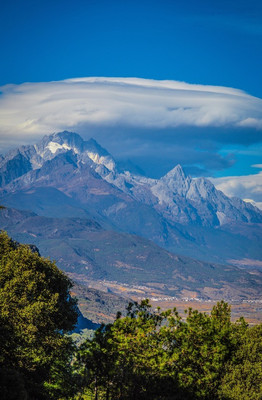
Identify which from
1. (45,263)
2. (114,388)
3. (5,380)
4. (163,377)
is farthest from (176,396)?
(45,263)

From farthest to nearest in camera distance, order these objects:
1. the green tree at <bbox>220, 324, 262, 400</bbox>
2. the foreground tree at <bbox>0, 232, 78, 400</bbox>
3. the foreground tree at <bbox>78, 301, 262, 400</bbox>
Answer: the foreground tree at <bbox>0, 232, 78, 400</bbox> < the green tree at <bbox>220, 324, 262, 400</bbox> < the foreground tree at <bbox>78, 301, 262, 400</bbox>

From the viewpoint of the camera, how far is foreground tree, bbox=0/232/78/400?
69.0 meters

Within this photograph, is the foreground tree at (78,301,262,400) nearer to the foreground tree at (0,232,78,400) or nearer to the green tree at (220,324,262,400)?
the green tree at (220,324,262,400)

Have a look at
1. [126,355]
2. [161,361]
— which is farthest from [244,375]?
[126,355]

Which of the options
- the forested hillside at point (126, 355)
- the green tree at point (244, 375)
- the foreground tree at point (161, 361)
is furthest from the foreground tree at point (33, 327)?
the green tree at point (244, 375)

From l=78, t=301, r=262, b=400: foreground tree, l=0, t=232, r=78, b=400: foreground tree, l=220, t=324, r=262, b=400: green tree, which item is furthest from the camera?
l=0, t=232, r=78, b=400: foreground tree

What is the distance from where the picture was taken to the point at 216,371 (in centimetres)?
6850

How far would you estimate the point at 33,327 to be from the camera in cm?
7294

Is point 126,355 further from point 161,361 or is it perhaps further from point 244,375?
point 244,375

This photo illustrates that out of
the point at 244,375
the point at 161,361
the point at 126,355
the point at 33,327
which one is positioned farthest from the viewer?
the point at 33,327

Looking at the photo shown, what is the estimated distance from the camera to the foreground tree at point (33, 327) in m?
69.0

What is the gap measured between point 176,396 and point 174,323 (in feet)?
28.9

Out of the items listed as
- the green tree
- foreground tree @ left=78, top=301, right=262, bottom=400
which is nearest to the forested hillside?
the green tree

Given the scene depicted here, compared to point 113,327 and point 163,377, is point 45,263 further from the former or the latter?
point 163,377
